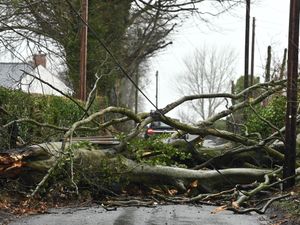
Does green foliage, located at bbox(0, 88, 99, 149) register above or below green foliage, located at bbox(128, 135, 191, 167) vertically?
above

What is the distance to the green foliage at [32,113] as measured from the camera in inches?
443

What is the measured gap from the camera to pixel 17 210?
368 inches

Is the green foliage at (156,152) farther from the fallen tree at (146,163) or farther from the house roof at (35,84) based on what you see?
the house roof at (35,84)

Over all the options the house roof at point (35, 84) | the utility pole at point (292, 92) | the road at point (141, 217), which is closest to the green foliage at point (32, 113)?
the house roof at point (35, 84)

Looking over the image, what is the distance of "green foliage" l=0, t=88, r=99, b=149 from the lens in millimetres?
11258

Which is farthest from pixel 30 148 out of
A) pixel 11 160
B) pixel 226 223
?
pixel 226 223

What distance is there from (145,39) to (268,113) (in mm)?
17505

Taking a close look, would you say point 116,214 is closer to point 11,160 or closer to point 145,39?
point 11,160

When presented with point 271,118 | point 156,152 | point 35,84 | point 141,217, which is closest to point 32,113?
point 35,84

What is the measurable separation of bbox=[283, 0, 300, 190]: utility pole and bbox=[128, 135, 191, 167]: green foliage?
218 cm

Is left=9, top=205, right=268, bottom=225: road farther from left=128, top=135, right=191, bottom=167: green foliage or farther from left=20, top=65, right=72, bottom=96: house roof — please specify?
left=20, top=65, right=72, bottom=96: house roof

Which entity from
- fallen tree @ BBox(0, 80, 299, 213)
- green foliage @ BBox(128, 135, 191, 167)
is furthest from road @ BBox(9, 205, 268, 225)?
green foliage @ BBox(128, 135, 191, 167)

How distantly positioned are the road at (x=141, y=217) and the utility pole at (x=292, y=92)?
7.10 feet

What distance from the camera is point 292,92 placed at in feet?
37.3
